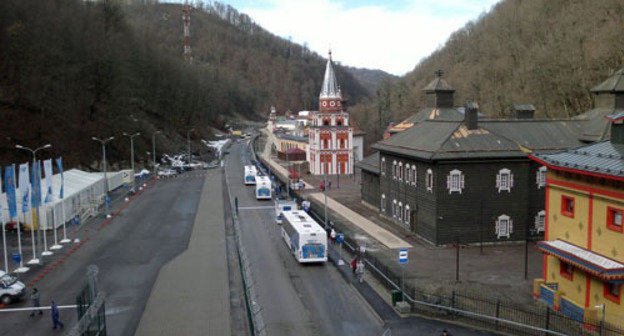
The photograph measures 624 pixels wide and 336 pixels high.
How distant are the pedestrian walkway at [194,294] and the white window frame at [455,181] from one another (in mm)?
14584

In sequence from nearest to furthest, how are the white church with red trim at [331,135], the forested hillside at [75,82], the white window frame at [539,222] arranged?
the white window frame at [539,222] → the forested hillside at [75,82] → the white church with red trim at [331,135]

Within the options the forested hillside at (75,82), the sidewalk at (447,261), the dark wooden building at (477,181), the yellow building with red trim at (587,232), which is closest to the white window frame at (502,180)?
the dark wooden building at (477,181)

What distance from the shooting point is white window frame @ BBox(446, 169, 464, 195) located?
36116 mm

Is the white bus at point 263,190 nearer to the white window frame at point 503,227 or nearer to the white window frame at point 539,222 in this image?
the white window frame at point 503,227

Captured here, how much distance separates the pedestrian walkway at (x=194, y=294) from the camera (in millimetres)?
22891

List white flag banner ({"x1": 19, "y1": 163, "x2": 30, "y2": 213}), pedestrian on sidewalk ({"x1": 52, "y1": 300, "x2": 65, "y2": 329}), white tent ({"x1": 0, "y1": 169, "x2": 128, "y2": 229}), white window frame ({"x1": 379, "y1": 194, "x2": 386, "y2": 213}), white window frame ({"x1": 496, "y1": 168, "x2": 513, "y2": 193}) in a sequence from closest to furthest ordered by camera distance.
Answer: pedestrian on sidewalk ({"x1": 52, "y1": 300, "x2": 65, "y2": 329}), white flag banner ({"x1": 19, "y1": 163, "x2": 30, "y2": 213}), white window frame ({"x1": 496, "y1": 168, "x2": 513, "y2": 193}), white tent ({"x1": 0, "y1": 169, "x2": 128, "y2": 229}), white window frame ({"x1": 379, "y1": 194, "x2": 386, "y2": 213})

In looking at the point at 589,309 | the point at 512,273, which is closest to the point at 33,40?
the point at 512,273

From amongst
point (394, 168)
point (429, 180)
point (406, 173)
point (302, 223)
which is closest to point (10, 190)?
point (302, 223)

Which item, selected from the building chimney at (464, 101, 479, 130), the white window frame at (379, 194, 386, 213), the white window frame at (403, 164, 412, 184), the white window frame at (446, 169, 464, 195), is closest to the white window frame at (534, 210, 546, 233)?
the white window frame at (446, 169, 464, 195)

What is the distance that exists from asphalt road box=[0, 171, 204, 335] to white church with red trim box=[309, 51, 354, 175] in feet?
82.6

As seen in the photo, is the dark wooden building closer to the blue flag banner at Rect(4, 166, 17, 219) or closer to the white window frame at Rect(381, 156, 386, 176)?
the white window frame at Rect(381, 156, 386, 176)

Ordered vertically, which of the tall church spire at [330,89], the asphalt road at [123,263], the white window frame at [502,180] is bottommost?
the asphalt road at [123,263]

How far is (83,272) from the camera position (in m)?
31.6

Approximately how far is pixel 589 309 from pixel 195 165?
83033 mm
